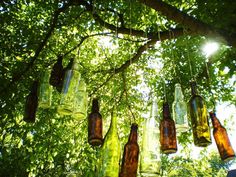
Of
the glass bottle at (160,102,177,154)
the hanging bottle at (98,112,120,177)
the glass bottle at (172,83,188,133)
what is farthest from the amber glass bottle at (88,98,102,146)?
the glass bottle at (172,83,188,133)

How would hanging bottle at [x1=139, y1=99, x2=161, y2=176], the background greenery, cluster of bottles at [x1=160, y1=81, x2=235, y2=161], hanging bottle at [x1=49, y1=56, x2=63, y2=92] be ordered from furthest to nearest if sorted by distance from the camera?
the background greenery → hanging bottle at [x1=49, y1=56, x2=63, y2=92] → cluster of bottles at [x1=160, y1=81, x2=235, y2=161] → hanging bottle at [x1=139, y1=99, x2=161, y2=176]

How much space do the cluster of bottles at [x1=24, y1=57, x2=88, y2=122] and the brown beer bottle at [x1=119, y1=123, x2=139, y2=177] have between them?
0.33m

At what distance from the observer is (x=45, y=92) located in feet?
7.44

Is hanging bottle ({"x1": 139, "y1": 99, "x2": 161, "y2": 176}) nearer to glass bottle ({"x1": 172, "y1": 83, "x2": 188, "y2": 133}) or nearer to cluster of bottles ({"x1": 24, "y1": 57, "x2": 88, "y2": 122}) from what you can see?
glass bottle ({"x1": 172, "y1": 83, "x2": 188, "y2": 133})

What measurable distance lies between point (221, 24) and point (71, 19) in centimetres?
232

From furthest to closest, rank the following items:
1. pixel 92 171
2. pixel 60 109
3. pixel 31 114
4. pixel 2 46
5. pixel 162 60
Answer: pixel 162 60 → pixel 92 171 → pixel 2 46 → pixel 31 114 → pixel 60 109

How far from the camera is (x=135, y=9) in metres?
4.19

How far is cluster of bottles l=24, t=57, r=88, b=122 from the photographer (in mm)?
1914

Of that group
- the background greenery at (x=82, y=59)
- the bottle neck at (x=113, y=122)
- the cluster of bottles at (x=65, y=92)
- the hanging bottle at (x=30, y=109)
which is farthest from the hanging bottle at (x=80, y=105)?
the background greenery at (x=82, y=59)

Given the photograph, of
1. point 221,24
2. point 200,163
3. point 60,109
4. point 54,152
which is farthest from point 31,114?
point 200,163

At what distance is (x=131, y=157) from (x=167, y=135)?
0.26 m

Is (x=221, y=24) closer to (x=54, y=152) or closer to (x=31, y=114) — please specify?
(x=31, y=114)

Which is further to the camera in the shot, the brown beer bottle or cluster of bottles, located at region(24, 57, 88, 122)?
cluster of bottles, located at region(24, 57, 88, 122)

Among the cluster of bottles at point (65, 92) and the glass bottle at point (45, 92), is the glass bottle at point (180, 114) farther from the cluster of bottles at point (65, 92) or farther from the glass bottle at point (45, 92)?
the glass bottle at point (45, 92)
